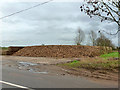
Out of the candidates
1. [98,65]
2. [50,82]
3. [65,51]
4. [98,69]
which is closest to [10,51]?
[65,51]

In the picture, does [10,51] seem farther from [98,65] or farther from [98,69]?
[98,69]

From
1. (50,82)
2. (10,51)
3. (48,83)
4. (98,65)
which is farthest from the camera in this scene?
(10,51)

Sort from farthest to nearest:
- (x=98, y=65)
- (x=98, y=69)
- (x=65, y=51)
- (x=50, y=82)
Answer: (x=65, y=51) → (x=98, y=65) → (x=98, y=69) → (x=50, y=82)

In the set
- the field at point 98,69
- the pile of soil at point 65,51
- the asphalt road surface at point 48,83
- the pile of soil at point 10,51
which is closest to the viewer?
the asphalt road surface at point 48,83

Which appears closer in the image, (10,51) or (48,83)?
(48,83)

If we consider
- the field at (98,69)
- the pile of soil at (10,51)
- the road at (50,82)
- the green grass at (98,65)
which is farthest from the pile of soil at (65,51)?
the road at (50,82)

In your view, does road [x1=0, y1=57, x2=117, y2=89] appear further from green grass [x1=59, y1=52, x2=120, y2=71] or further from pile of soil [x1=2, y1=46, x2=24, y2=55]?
pile of soil [x1=2, y1=46, x2=24, y2=55]

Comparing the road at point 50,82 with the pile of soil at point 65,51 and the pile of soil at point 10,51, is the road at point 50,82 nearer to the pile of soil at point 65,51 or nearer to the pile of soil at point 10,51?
the pile of soil at point 65,51

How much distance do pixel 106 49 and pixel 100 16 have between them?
1715 cm

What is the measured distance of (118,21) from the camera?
9.24 metres

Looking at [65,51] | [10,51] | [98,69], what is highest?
[65,51]

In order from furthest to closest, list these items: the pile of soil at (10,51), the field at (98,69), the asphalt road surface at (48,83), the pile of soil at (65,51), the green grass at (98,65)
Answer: the pile of soil at (10,51) → the pile of soil at (65,51) → the green grass at (98,65) → the field at (98,69) → the asphalt road surface at (48,83)

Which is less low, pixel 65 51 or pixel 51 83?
pixel 65 51

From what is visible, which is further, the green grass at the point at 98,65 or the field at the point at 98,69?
the green grass at the point at 98,65
